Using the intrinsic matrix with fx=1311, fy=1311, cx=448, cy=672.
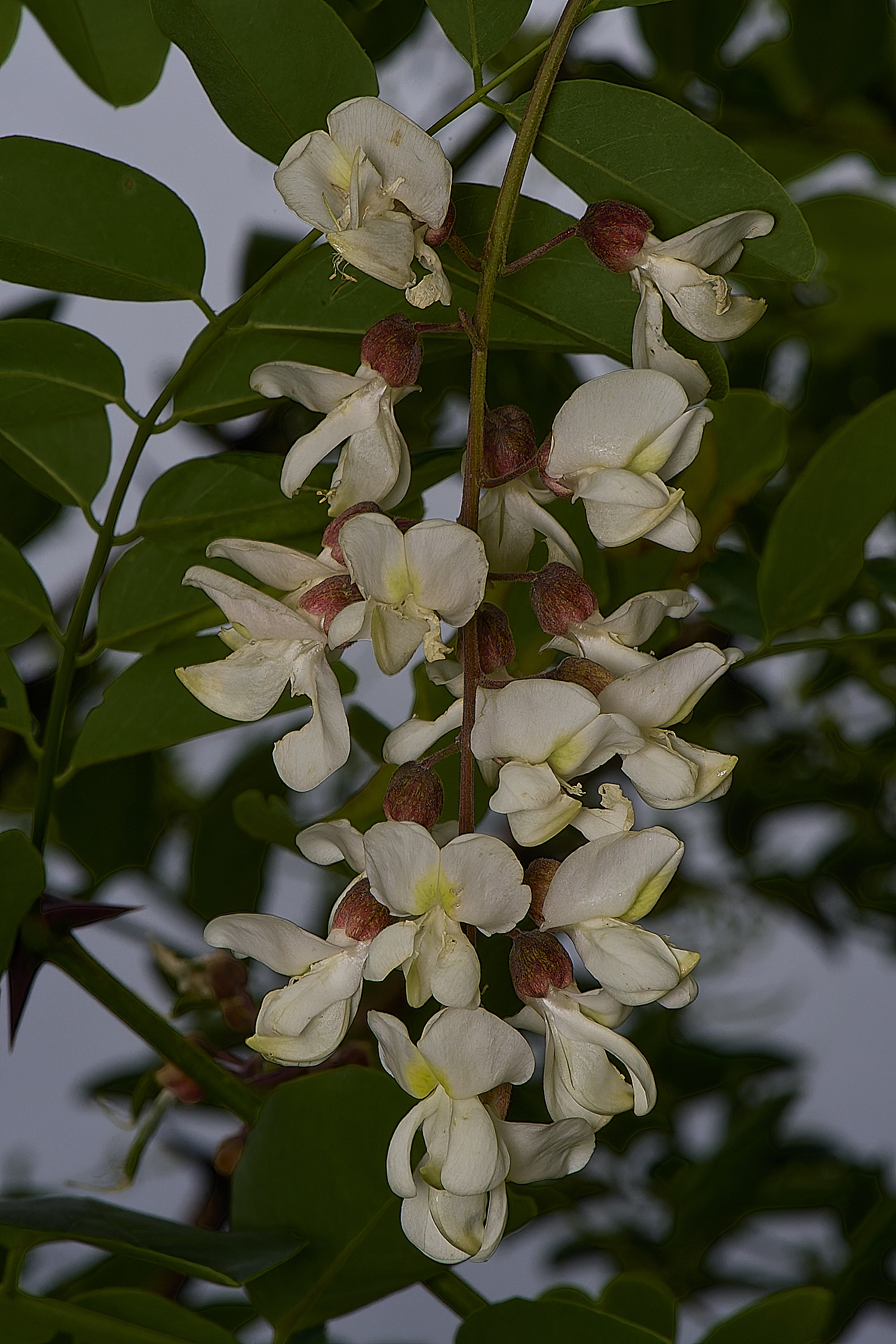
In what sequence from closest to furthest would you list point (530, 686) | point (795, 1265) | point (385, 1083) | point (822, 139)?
point (530, 686), point (385, 1083), point (822, 139), point (795, 1265)

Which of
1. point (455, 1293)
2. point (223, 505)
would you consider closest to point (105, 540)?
point (223, 505)

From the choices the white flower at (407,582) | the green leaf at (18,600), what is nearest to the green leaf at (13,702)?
the green leaf at (18,600)

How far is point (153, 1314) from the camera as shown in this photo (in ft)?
1.31

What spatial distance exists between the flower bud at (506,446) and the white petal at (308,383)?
0.03 meters

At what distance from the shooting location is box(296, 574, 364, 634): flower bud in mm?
269

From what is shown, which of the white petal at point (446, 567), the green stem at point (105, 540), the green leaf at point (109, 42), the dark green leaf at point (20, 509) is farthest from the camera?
the dark green leaf at point (20, 509)

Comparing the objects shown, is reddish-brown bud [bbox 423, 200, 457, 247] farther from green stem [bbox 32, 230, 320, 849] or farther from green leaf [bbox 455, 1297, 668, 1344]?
green leaf [bbox 455, 1297, 668, 1344]

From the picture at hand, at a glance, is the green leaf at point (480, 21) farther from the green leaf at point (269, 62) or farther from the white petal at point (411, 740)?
the white petal at point (411, 740)

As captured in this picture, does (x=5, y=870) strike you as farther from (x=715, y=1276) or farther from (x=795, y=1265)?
(x=795, y=1265)

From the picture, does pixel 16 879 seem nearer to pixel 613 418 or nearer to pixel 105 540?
pixel 105 540

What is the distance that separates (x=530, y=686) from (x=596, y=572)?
0.64ft

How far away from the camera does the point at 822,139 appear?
65 centimetres

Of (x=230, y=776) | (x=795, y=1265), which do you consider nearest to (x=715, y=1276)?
(x=795, y=1265)

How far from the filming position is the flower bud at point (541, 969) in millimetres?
273
